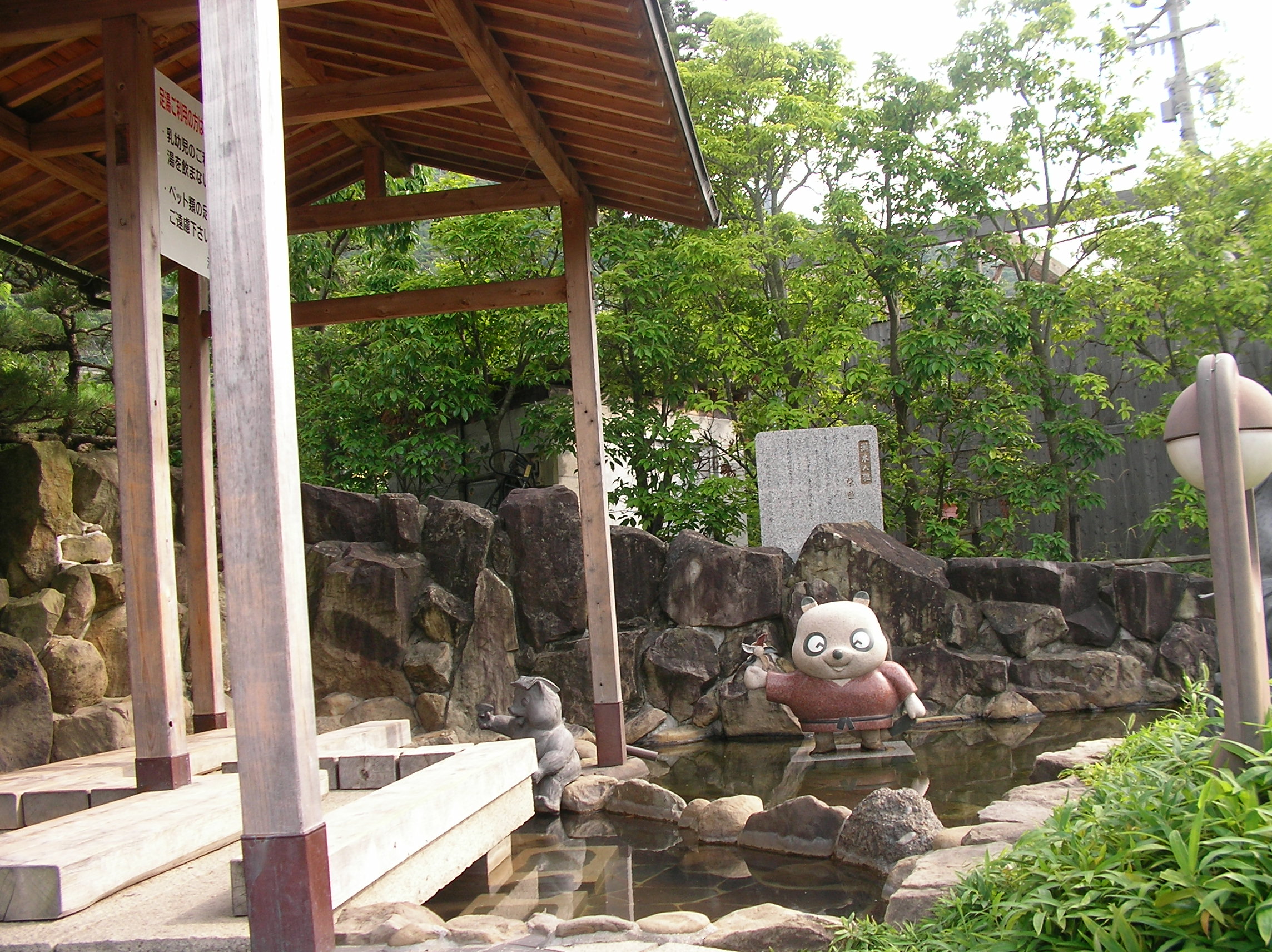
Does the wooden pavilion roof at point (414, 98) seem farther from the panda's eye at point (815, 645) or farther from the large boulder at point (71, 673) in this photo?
the panda's eye at point (815, 645)

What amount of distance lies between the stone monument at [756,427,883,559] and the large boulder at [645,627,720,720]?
1.40 m

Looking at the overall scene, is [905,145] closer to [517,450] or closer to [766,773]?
[517,450]

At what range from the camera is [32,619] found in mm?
6629

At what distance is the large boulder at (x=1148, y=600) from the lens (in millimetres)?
8789

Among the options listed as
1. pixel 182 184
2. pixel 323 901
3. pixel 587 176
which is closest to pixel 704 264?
pixel 587 176

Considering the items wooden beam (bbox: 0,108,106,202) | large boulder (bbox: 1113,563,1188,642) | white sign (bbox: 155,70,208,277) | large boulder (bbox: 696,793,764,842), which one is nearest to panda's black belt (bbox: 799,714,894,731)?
large boulder (bbox: 696,793,764,842)

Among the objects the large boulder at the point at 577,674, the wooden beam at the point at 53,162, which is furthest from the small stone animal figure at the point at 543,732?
the wooden beam at the point at 53,162

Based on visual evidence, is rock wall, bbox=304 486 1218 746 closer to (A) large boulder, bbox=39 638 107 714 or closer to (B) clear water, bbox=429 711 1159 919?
(B) clear water, bbox=429 711 1159 919

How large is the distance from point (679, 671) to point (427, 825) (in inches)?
190

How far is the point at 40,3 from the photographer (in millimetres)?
4238

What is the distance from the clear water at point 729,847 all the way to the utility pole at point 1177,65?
7516mm

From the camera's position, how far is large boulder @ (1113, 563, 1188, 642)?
346 inches

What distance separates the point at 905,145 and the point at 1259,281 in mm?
3745

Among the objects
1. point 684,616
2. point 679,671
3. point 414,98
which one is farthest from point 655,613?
point 414,98
